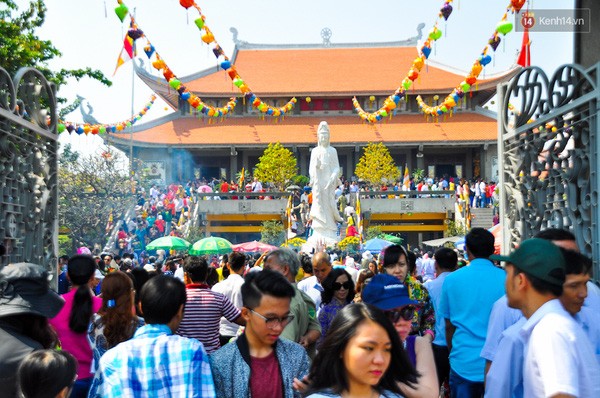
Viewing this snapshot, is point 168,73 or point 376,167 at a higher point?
point 168,73

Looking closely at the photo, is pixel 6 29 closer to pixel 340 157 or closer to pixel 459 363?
pixel 459 363

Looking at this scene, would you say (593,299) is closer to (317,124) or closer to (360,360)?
(360,360)

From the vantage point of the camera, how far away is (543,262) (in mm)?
2904

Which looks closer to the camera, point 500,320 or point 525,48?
point 500,320

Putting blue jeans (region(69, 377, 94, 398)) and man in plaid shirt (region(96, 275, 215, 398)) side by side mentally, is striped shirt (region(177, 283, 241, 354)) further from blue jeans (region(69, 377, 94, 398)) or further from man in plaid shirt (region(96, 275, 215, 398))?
man in plaid shirt (region(96, 275, 215, 398))

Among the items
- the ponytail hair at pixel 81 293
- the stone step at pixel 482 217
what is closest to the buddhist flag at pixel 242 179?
the stone step at pixel 482 217

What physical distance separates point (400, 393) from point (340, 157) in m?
34.4

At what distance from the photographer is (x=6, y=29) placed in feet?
41.1

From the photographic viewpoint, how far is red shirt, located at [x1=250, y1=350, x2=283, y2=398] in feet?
10.3

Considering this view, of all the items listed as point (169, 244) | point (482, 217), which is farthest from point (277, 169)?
point (169, 244)

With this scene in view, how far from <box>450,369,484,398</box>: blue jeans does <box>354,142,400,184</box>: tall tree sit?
25685 millimetres

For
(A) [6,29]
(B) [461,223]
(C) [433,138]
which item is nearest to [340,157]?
(C) [433,138]

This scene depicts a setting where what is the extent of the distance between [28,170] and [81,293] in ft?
7.09

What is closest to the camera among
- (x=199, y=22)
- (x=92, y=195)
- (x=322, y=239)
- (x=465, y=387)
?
(x=465, y=387)
